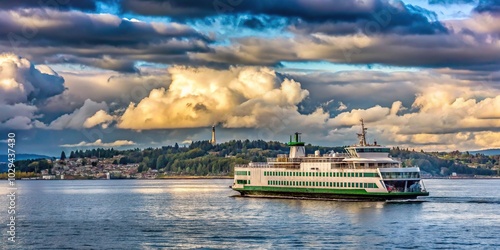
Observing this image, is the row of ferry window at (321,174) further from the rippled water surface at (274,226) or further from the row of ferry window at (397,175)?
the rippled water surface at (274,226)

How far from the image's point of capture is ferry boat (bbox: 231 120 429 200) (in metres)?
115

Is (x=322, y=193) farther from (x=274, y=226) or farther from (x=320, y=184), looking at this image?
(x=274, y=226)

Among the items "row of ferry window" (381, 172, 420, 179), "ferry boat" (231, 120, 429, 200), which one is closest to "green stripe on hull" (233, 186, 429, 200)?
"ferry boat" (231, 120, 429, 200)

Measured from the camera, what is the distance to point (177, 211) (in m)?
122

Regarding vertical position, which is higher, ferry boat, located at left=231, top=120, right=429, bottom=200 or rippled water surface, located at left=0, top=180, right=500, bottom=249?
ferry boat, located at left=231, top=120, right=429, bottom=200

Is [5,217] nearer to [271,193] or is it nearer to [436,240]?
[271,193]

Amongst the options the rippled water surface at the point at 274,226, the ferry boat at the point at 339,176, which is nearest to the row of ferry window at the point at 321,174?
the ferry boat at the point at 339,176

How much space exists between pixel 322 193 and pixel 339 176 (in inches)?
191

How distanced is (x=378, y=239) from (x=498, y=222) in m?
23.0

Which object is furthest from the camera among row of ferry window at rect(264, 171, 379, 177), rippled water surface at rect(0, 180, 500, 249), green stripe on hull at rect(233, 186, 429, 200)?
row of ferry window at rect(264, 171, 379, 177)

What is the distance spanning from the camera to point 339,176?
120 m

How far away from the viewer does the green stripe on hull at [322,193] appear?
114562 millimetres

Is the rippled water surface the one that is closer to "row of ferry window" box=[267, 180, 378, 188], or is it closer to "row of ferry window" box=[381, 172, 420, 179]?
"row of ferry window" box=[267, 180, 378, 188]

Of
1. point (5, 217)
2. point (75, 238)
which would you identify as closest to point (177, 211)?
point (5, 217)
